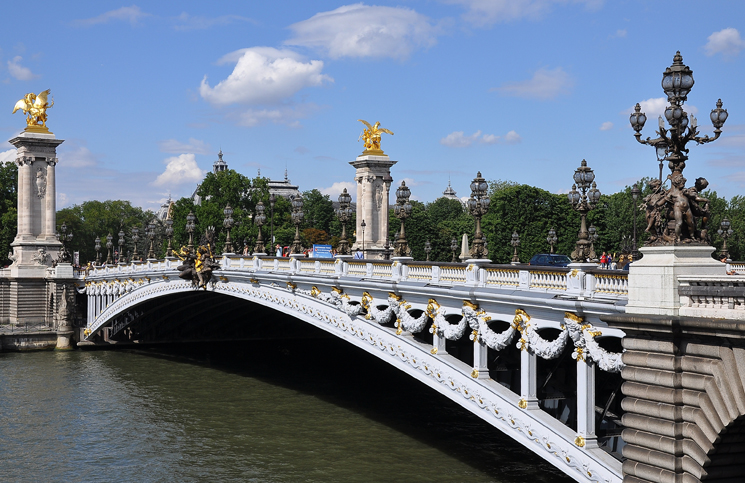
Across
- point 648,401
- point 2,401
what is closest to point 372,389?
point 2,401

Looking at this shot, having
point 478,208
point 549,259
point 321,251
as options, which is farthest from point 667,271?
point 321,251

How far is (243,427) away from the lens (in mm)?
27984

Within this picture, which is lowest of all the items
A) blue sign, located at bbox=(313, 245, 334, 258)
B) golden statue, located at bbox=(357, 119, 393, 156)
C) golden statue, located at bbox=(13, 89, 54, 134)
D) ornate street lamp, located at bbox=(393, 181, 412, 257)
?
blue sign, located at bbox=(313, 245, 334, 258)

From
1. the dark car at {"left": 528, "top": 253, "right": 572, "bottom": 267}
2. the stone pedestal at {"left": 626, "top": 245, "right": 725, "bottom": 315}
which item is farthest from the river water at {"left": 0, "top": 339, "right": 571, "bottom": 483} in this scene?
the stone pedestal at {"left": 626, "top": 245, "right": 725, "bottom": 315}

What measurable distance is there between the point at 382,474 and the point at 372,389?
12269mm

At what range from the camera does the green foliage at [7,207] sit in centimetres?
7588

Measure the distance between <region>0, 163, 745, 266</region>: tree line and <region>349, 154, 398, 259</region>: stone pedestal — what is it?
14525 millimetres

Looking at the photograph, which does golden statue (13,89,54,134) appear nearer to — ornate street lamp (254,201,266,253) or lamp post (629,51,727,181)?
ornate street lamp (254,201,266,253)

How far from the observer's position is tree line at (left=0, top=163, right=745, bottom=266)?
67000mm

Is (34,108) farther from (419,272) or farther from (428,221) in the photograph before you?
(419,272)

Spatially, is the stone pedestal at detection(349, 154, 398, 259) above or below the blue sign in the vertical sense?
above

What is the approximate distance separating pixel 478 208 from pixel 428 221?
67142mm

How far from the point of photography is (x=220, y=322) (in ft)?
165

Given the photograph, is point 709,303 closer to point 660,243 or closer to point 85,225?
point 660,243
